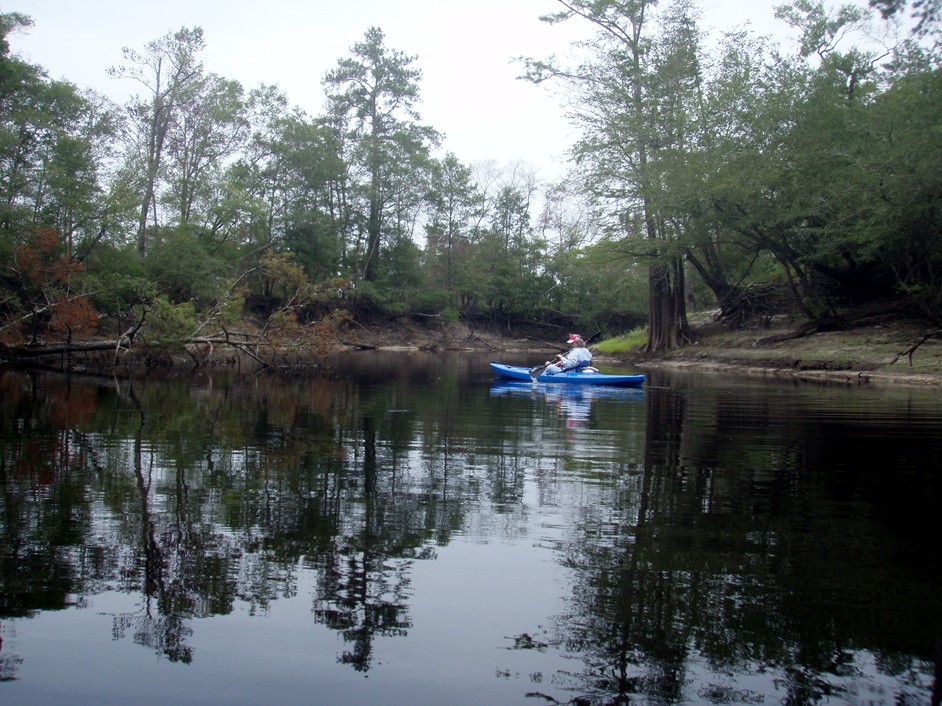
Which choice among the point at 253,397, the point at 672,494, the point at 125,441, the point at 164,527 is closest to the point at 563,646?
the point at 164,527

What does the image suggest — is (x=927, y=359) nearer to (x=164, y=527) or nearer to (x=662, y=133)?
(x=662, y=133)

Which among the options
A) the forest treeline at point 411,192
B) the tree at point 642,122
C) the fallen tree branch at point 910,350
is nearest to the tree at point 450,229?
the forest treeline at point 411,192

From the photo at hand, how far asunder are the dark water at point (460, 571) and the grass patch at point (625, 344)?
2977 centimetres

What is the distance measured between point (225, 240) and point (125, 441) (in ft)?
105

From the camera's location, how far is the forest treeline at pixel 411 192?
21.7 metres

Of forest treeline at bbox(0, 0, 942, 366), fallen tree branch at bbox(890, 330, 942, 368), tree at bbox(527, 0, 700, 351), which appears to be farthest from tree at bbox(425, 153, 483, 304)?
fallen tree branch at bbox(890, 330, 942, 368)

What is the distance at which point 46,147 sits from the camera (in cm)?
2778

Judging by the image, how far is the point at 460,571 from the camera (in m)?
4.18

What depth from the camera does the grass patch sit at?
38.5 meters

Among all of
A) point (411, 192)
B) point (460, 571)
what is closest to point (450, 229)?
point (411, 192)

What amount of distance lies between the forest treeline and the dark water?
11.9 metres

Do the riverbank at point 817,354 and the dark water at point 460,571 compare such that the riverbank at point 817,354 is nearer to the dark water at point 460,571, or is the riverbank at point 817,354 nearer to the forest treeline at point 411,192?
the forest treeline at point 411,192

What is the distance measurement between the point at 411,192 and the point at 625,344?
16937 millimetres

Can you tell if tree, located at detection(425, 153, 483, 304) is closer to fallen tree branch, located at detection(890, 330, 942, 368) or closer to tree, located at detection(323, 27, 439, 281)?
tree, located at detection(323, 27, 439, 281)
